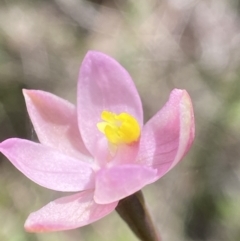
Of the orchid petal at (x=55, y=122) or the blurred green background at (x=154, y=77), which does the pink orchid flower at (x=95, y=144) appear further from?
the blurred green background at (x=154, y=77)

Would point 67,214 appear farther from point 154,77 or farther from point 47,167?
point 154,77

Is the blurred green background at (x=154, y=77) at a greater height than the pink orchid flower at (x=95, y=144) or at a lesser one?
lesser

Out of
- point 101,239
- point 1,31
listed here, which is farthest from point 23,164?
point 1,31

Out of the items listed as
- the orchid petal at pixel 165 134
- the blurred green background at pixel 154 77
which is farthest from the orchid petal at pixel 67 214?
the blurred green background at pixel 154 77

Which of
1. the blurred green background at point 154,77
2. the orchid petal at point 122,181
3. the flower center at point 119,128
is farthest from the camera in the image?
the blurred green background at point 154,77

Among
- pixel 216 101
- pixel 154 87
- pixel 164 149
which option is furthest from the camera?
pixel 154 87

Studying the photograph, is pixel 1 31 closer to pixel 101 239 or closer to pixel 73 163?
pixel 101 239
